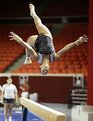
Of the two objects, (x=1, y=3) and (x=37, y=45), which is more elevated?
(x=1, y=3)

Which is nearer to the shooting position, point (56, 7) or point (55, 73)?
Result: point (55, 73)

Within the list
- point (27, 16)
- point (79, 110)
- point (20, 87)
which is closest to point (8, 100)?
point (79, 110)

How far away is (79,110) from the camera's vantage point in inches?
386

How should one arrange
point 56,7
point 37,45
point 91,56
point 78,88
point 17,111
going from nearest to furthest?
point 37,45 → point 91,56 → point 17,111 → point 78,88 → point 56,7

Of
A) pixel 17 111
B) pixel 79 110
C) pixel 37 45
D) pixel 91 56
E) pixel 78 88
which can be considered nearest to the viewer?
pixel 37 45

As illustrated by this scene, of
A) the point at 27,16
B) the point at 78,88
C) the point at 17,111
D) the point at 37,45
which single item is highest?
the point at 27,16

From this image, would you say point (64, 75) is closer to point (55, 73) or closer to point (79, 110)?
point (55, 73)

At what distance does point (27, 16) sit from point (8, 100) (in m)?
8.11

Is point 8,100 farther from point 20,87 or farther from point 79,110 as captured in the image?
point 20,87

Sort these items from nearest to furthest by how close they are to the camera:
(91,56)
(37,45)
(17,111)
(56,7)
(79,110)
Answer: (37,45) → (79,110) → (91,56) → (17,111) → (56,7)

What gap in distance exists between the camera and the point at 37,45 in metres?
5.76

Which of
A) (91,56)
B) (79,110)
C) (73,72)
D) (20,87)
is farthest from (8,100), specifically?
(73,72)

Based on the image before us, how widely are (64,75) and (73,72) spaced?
1.83ft

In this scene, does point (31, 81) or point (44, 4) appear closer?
point (31, 81)
